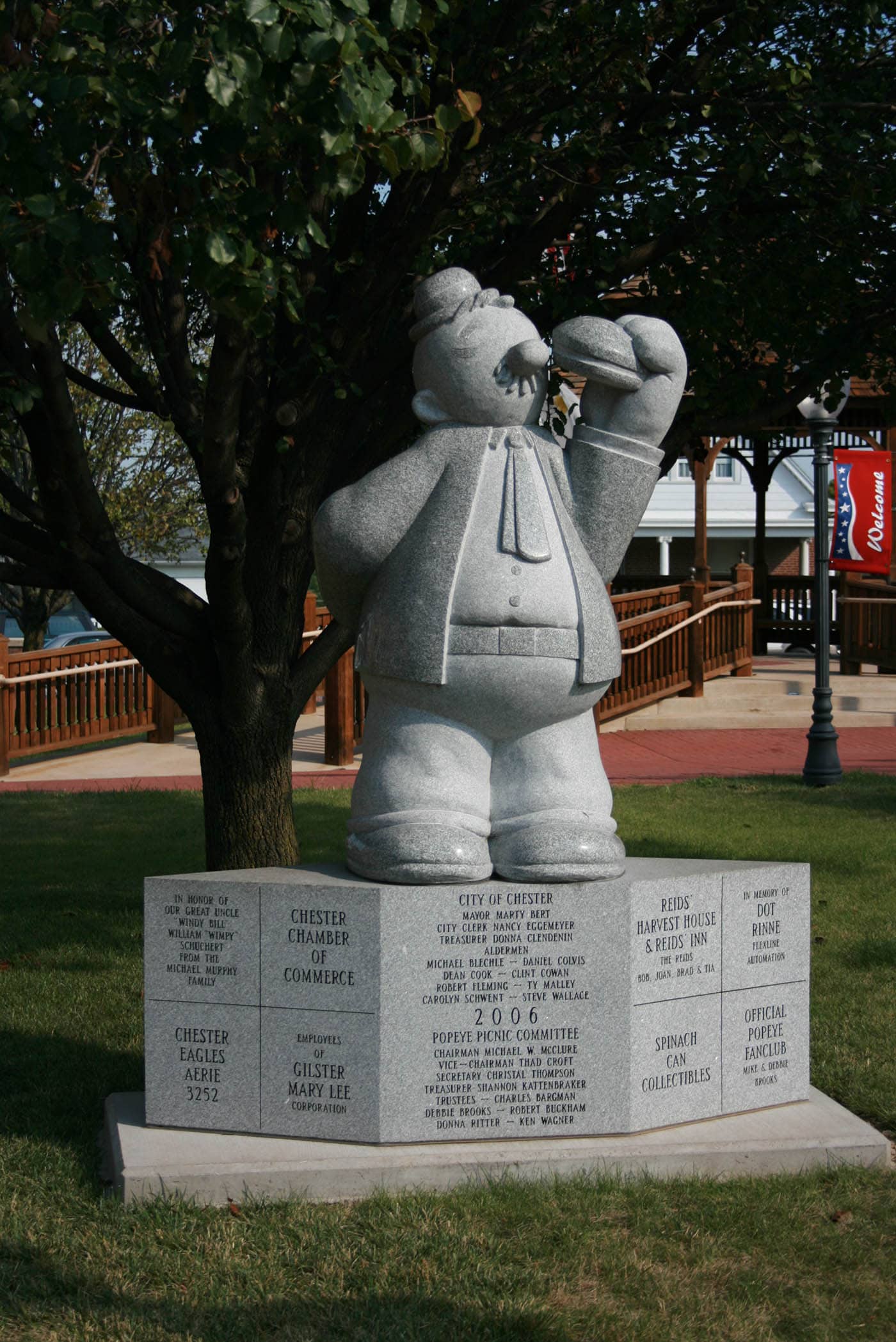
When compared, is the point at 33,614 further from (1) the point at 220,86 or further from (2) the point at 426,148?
(1) the point at 220,86

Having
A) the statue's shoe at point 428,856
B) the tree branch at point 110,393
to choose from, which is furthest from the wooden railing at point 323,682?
the statue's shoe at point 428,856

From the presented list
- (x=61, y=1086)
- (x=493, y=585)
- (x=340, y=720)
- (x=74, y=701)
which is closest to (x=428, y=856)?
(x=493, y=585)

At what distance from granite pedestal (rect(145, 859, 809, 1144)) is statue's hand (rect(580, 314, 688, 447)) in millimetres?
1411

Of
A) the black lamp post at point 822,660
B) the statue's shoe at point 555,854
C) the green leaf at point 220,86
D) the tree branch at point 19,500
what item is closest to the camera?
the green leaf at point 220,86

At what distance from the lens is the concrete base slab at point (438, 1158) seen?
4.18 m

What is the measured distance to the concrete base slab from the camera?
13.7 feet

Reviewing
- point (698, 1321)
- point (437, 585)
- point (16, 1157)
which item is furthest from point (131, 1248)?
point (437, 585)

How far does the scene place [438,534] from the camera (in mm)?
4492

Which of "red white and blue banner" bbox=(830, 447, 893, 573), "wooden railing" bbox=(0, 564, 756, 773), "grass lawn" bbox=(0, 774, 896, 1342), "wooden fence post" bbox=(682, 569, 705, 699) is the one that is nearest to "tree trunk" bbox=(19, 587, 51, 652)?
"wooden railing" bbox=(0, 564, 756, 773)

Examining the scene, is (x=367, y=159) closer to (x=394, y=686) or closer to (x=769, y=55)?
(x=769, y=55)

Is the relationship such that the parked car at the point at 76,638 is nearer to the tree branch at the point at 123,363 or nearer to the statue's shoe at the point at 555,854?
the tree branch at the point at 123,363

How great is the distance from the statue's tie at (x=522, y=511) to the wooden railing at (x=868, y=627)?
14214mm

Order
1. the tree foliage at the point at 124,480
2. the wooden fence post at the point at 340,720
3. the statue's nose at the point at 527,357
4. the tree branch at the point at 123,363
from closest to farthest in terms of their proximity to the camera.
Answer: the statue's nose at the point at 527,357, the tree branch at the point at 123,363, the wooden fence post at the point at 340,720, the tree foliage at the point at 124,480

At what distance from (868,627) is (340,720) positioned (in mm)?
8169
